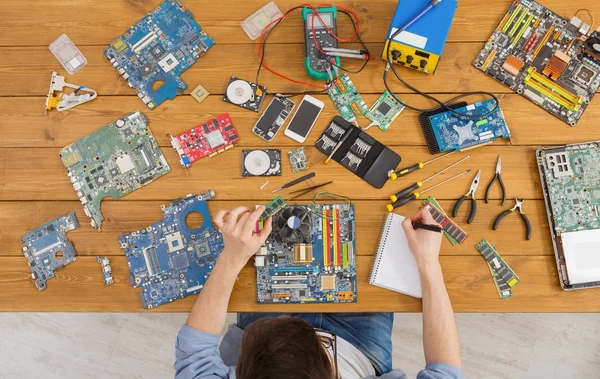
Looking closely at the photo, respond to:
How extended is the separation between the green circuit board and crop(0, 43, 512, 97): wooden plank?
31 centimetres

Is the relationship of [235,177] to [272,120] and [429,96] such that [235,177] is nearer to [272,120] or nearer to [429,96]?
[272,120]

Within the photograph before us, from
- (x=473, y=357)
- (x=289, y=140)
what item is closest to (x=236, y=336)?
(x=289, y=140)

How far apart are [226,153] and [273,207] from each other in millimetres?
279

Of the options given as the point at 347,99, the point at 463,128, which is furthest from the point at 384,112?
the point at 463,128

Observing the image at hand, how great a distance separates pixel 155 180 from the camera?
1.67 metres

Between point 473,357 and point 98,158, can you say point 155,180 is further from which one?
point 473,357

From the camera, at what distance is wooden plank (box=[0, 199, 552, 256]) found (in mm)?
1590

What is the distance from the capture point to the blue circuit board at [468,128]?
1.62 meters

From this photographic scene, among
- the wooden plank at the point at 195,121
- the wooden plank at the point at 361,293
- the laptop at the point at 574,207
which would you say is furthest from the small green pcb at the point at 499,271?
the wooden plank at the point at 195,121

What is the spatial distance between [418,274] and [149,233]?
99 cm

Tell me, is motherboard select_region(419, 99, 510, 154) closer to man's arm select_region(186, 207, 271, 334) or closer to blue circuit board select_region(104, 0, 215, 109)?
man's arm select_region(186, 207, 271, 334)

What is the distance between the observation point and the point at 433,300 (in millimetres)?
1492

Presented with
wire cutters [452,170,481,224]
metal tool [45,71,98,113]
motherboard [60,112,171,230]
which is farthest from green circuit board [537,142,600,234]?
metal tool [45,71,98,113]

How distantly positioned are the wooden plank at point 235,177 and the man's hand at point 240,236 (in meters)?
0.13
